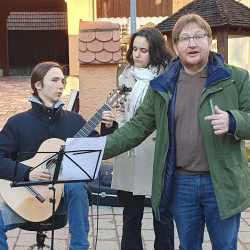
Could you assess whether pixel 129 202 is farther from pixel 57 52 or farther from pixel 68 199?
pixel 57 52

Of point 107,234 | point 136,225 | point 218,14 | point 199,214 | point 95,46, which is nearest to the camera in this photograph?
point 199,214

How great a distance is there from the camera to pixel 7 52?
22.7 m

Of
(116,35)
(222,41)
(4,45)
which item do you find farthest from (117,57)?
(4,45)

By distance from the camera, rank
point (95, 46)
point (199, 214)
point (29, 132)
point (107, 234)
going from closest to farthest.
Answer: point (199, 214) → point (29, 132) → point (107, 234) → point (95, 46)

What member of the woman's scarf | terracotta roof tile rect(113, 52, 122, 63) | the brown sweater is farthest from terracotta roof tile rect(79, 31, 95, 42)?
the brown sweater

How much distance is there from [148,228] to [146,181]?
4.36 feet

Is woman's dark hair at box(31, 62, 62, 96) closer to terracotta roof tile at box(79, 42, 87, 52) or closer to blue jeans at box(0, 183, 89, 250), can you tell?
blue jeans at box(0, 183, 89, 250)

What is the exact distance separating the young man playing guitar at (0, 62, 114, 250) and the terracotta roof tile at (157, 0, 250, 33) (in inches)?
83.2

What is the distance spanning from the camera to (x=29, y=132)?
11.1 ft

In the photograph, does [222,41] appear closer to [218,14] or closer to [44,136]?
[218,14]

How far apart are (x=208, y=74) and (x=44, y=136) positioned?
124 cm

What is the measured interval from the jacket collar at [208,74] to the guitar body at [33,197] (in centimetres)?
83

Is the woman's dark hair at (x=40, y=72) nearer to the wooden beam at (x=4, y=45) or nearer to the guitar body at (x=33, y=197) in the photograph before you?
the guitar body at (x=33, y=197)

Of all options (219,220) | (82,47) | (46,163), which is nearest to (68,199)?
(46,163)
